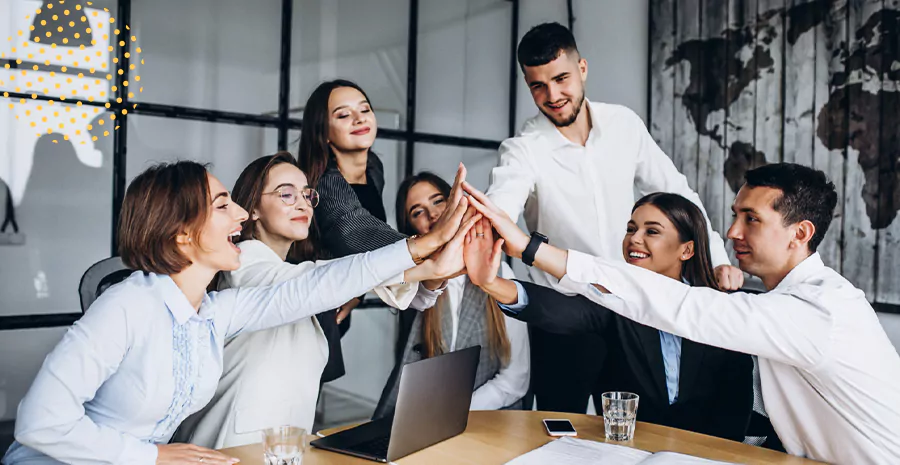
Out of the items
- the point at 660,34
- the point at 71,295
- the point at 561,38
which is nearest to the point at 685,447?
the point at 561,38

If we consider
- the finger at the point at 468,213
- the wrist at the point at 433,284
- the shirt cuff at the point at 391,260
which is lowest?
the wrist at the point at 433,284

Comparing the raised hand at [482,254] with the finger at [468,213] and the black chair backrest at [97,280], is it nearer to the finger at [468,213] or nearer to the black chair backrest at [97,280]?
the finger at [468,213]

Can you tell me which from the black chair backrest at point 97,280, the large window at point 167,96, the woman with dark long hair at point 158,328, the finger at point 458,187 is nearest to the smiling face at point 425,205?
the finger at point 458,187

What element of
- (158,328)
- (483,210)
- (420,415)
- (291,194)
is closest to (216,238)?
(158,328)

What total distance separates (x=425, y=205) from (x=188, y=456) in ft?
4.77

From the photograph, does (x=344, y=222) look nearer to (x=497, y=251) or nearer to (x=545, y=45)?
(x=497, y=251)

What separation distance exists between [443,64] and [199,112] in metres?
1.55

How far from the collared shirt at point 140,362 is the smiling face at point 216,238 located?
9 cm

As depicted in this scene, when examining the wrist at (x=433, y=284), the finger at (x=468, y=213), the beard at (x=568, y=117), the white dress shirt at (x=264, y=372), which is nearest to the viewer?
the white dress shirt at (x=264, y=372)

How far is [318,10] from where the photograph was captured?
159 inches

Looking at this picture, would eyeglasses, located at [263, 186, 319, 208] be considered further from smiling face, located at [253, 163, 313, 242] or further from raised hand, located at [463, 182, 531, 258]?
raised hand, located at [463, 182, 531, 258]

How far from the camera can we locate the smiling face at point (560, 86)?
266cm

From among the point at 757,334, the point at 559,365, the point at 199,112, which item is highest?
the point at 199,112

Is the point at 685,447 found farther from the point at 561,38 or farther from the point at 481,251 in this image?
the point at 561,38
